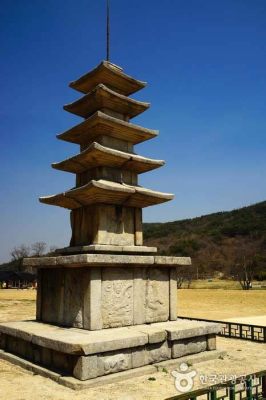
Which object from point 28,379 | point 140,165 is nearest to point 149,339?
point 28,379

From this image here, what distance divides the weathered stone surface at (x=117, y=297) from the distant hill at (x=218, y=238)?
51105mm

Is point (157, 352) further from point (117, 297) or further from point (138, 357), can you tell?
point (117, 297)

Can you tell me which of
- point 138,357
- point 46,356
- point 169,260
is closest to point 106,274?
point 169,260

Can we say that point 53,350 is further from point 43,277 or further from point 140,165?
point 140,165

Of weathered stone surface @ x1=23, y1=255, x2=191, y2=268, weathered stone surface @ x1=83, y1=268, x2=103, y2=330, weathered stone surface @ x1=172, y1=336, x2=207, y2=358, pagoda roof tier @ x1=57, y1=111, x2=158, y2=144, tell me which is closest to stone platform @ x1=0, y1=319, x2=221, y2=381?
weathered stone surface @ x1=172, y1=336, x2=207, y2=358

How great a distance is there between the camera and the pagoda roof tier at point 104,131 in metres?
11.1

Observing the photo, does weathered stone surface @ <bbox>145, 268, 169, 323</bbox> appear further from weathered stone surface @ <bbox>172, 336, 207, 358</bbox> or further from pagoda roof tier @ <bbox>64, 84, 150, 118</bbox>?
pagoda roof tier @ <bbox>64, 84, 150, 118</bbox>

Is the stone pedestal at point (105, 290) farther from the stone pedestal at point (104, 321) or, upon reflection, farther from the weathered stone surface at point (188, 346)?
the weathered stone surface at point (188, 346)

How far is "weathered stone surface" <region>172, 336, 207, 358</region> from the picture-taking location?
31.0ft

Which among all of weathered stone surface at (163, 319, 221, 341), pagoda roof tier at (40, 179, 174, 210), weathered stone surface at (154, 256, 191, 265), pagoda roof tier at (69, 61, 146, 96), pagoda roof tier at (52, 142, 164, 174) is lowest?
weathered stone surface at (163, 319, 221, 341)

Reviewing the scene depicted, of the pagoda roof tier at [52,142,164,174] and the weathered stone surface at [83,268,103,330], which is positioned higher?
the pagoda roof tier at [52,142,164,174]

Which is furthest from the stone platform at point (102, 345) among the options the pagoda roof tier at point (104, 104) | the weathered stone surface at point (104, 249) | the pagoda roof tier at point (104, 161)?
the pagoda roof tier at point (104, 104)

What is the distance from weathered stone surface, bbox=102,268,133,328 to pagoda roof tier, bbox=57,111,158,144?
4.43m

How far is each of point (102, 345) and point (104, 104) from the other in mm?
7400
